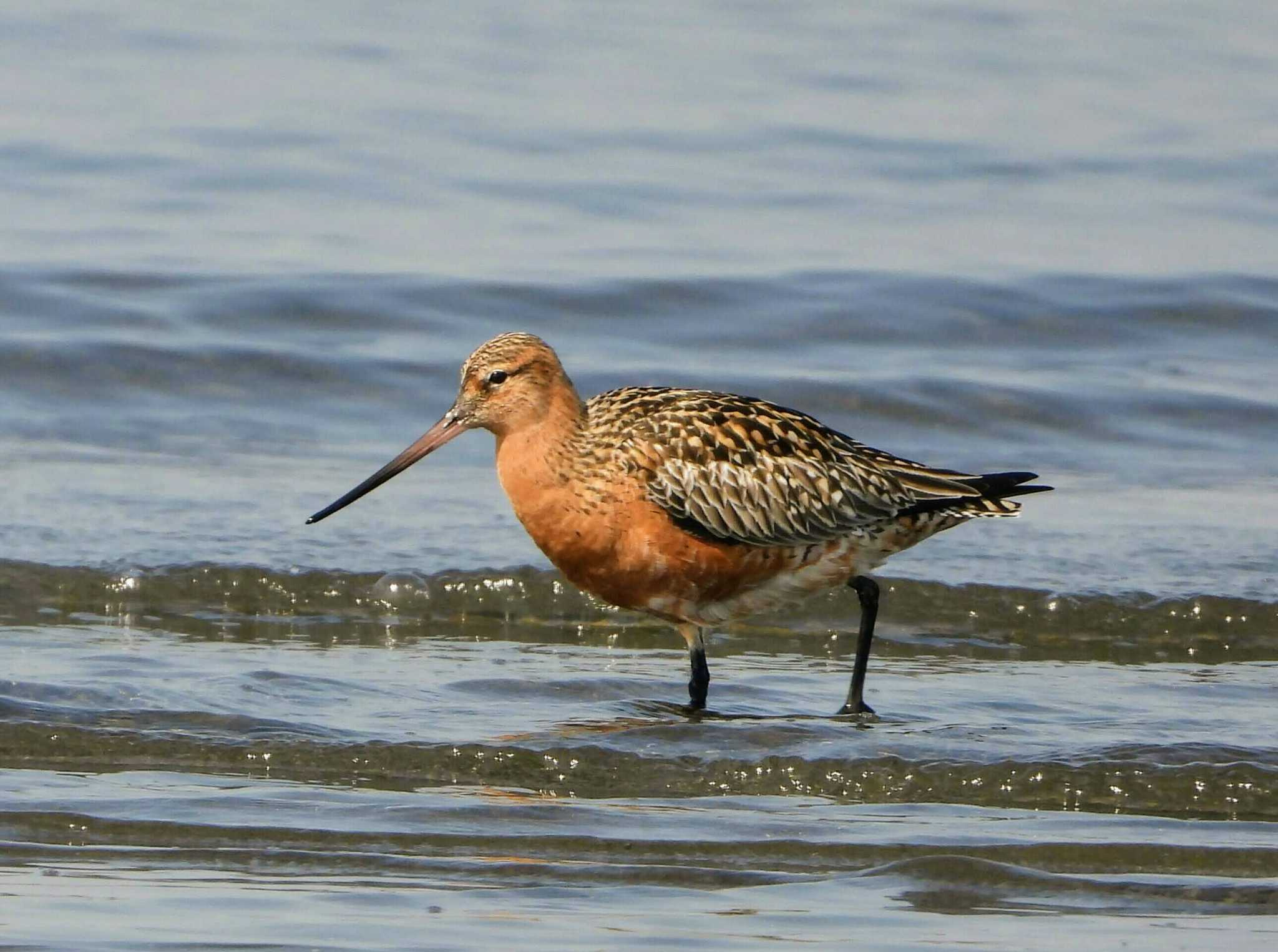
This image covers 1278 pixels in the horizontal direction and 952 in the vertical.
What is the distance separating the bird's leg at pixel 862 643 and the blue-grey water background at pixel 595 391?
13 centimetres

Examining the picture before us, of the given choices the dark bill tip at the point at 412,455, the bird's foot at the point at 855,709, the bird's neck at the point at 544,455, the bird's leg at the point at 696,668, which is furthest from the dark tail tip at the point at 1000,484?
the dark bill tip at the point at 412,455

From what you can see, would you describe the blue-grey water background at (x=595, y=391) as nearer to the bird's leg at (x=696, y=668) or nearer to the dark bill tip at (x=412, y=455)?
the bird's leg at (x=696, y=668)

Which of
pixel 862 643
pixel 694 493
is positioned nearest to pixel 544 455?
pixel 694 493

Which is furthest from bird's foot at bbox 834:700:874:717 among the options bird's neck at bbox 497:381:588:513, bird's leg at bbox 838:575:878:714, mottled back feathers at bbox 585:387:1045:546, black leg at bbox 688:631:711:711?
bird's neck at bbox 497:381:588:513

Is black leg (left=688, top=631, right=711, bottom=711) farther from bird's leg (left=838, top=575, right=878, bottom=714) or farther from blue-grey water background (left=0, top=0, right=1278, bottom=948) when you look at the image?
bird's leg (left=838, top=575, right=878, bottom=714)

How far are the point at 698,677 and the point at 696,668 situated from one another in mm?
32

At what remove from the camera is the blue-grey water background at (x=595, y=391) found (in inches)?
228

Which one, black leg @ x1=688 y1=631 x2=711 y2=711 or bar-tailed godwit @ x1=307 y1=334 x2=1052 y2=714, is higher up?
bar-tailed godwit @ x1=307 y1=334 x2=1052 y2=714

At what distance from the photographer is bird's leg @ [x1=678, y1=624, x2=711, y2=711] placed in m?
7.78

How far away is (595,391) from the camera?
13.4m

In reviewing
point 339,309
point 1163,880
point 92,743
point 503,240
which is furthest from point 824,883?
point 503,240

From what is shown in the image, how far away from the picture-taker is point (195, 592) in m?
9.25

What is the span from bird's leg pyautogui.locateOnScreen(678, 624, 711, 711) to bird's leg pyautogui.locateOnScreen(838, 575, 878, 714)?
479 millimetres

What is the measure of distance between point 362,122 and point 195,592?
9633 mm
